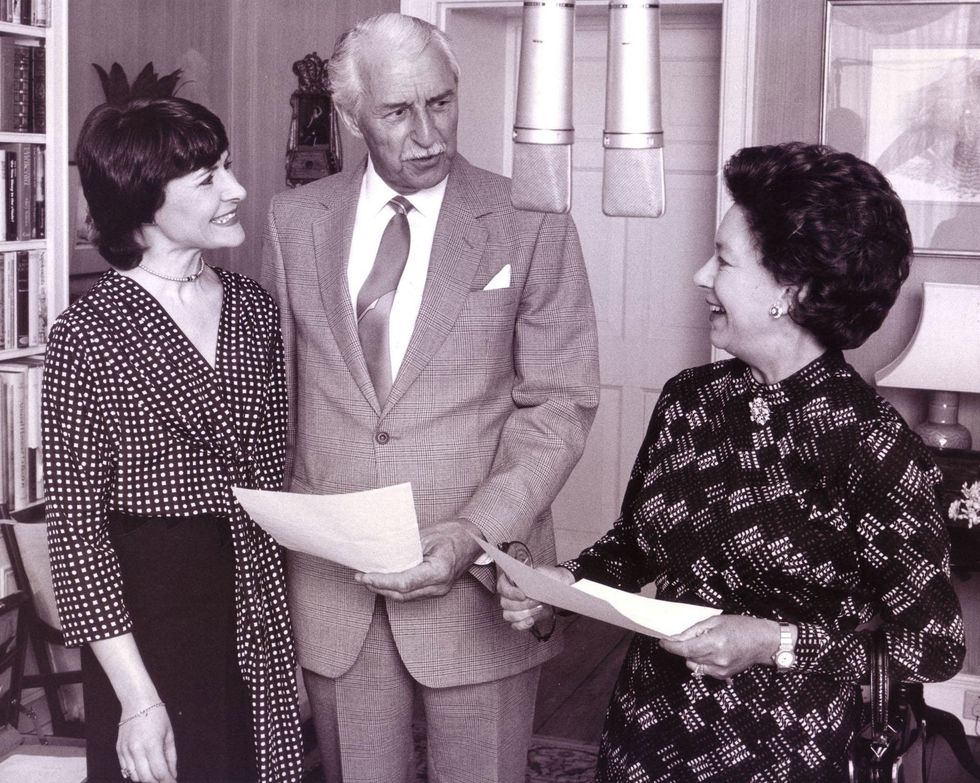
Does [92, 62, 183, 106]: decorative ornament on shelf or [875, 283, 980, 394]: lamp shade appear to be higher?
[92, 62, 183, 106]: decorative ornament on shelf

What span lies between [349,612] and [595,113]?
3249mm

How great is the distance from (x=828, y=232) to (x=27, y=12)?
2.36 m

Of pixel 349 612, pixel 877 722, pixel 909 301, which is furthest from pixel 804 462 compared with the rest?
pixel 909 301

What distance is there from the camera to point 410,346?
1973mm

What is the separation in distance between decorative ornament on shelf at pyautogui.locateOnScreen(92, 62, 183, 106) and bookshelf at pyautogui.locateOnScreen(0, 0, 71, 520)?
0.89 meters

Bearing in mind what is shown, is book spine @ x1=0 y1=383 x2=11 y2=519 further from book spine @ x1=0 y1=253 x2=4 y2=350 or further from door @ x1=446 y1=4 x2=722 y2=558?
door @ x1=446 y1=4 x2=722 y2=558

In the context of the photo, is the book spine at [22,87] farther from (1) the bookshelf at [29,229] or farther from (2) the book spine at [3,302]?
(2) the book spine at [3,302]

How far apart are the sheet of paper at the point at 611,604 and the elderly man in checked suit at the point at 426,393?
0.40 m

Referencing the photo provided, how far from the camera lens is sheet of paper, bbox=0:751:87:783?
7.38 ft

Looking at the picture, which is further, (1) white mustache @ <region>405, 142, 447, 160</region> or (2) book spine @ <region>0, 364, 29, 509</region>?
(2) book spine @ <region>0, 364, 29, 509</region>

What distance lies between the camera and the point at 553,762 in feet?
11.8

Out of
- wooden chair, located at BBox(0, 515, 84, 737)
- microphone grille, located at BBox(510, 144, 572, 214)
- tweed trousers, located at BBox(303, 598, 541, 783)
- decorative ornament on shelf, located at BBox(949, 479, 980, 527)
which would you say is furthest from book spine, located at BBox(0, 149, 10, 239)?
decorative ornament on shelf, located at BBox(949, 479, 980, 527)

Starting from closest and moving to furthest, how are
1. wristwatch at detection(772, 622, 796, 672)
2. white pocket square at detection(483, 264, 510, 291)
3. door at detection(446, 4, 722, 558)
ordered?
1. wristwatch at detection(772, 622, 796, 672)
2. white pocket square at detection(483, 264, 510, 291)
3. door at detection(446, 4, 722, 558)

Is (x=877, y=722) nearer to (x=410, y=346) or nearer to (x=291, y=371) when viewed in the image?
(x=410, y=346)
